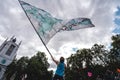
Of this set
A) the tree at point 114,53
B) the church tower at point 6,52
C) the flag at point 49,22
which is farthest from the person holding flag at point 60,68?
the church tower at point 6,52

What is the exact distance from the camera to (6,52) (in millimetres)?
70125

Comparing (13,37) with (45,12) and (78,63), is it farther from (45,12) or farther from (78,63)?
→ (45,12)

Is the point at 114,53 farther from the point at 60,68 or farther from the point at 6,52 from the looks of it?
the point at 60,68

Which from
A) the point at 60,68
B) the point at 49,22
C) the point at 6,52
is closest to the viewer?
the point at 60,68

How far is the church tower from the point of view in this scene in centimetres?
6900

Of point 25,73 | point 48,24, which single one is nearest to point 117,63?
point 25,73

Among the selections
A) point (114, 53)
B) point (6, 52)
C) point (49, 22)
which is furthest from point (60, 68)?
point (6, 52)

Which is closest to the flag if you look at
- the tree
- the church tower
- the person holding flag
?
the person holding flag

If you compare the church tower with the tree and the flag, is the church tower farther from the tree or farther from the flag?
the flag

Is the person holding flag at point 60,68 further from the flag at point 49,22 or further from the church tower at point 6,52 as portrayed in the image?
the church tower at point 6,52

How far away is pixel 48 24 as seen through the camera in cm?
1081

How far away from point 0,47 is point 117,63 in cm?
4899

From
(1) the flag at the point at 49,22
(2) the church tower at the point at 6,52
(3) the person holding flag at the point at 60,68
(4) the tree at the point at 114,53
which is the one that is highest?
(2) the church tower at the point at 6,52

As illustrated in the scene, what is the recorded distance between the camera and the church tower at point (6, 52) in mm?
69000
